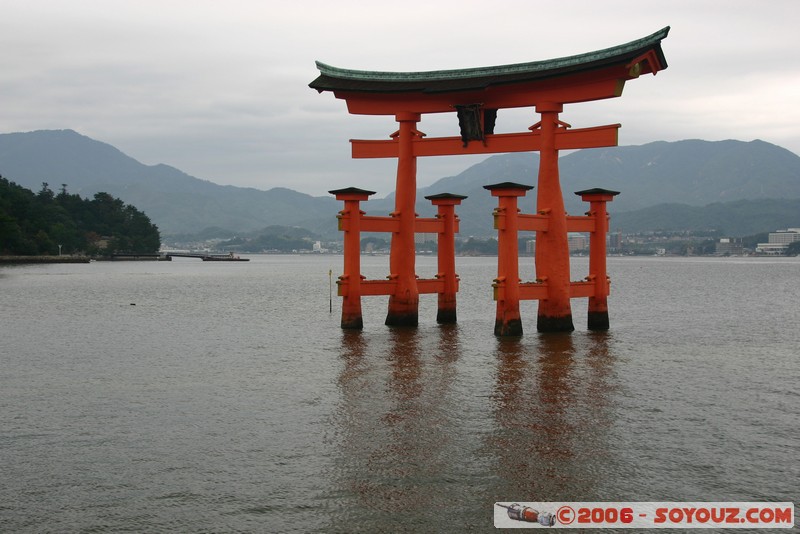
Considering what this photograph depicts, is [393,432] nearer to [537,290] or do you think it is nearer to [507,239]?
[507,239]

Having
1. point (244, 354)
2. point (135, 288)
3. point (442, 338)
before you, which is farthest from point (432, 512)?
point (135, 288)

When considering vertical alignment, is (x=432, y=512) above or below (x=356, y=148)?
below

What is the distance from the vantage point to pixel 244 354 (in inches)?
1091

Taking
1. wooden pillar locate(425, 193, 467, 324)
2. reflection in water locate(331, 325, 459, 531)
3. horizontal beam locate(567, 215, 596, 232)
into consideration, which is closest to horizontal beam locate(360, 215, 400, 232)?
wooden pillar locate(425, 193, 467, 324)

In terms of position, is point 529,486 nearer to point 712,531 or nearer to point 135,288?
point 712,531

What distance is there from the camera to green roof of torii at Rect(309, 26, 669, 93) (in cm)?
2650

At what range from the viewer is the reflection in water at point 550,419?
41.0ft

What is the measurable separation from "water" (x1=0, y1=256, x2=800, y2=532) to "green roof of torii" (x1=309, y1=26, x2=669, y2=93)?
955cm

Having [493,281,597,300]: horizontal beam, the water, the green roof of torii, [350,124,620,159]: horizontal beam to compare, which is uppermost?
the green roof of torii

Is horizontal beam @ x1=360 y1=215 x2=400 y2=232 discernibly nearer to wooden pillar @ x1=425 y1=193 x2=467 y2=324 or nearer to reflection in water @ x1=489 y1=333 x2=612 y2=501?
wooden pillar @ x1=425 y1=193 x2=467 y2=324

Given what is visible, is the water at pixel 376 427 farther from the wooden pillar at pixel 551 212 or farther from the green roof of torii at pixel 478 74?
the green roof of torii at pixel 478 74

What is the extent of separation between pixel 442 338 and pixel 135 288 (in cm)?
4997

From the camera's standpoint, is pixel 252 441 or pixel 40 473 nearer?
pixel 40 473

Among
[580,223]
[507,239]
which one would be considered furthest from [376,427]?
[580,223]
